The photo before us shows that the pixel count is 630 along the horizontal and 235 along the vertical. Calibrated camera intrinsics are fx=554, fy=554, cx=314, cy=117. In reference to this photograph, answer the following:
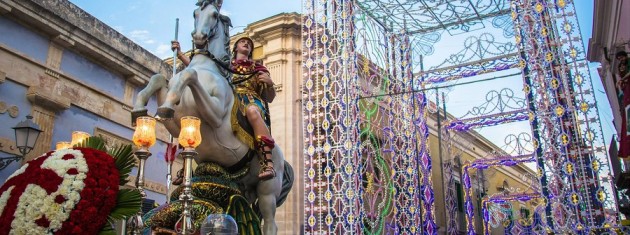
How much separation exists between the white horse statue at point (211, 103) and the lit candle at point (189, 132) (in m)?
0.11

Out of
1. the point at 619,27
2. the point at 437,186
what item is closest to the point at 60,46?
the point at 619,27

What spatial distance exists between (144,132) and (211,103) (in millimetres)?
516

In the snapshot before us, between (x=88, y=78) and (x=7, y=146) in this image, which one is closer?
(x=7, y=146)

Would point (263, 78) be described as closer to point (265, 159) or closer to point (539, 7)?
point (265, 159)

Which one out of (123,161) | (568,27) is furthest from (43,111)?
(568,27)

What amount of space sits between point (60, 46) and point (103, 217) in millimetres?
6861

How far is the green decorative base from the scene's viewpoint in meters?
3.81

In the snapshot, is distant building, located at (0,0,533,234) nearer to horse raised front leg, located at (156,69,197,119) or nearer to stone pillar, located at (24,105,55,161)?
stone pillar, located at (24,105,55,161)

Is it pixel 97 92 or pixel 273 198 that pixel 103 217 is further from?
pixel 97 92

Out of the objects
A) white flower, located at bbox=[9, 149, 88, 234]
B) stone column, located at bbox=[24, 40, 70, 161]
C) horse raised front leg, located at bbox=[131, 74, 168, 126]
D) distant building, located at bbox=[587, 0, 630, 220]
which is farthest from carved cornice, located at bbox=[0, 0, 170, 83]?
distant building, located at bbox=[587, 0, 630, 220]

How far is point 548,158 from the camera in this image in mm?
8930

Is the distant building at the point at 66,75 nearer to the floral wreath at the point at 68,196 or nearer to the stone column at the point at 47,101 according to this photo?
the stone column at the point at 47,101

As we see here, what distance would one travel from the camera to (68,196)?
2.81 m

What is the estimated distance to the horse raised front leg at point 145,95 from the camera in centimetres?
366
